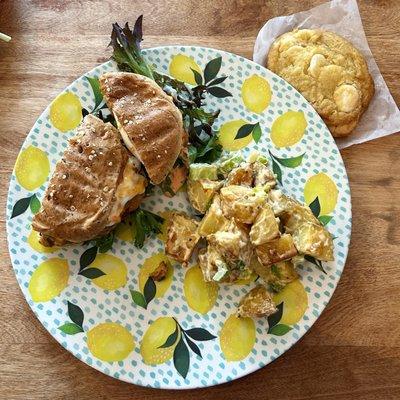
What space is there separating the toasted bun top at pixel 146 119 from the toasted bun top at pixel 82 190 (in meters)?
0.09

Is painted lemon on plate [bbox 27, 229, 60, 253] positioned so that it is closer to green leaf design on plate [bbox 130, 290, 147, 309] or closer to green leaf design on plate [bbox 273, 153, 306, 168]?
green leaf design on plate [bbox 130, 290, 147, 309]

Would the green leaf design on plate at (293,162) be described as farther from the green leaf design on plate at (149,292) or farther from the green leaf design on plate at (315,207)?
the green leaf design on plate at (149,292)

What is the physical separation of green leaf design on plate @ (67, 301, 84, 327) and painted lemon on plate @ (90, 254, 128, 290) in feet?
0.37

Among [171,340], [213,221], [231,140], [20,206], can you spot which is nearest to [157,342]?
[171,340]

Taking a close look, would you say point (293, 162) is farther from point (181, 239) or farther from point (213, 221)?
point (181, 239)

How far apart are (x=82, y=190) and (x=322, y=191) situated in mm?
901

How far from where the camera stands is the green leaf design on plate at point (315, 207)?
219 cm

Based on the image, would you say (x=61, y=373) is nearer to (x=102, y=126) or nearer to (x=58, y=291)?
(x=58, y=291)

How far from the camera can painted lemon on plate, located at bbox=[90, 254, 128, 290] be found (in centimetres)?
214

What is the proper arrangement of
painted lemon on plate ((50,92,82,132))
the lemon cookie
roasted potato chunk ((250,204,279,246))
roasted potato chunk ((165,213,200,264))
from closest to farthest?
roasted potato chunk ((250,204,279,246))
roasted potato chunk ((165,213,200,264))
painted lemon on plate ((50,92,82,132))
the lemon cookie

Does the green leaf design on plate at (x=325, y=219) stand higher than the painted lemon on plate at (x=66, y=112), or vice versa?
the painted lemon on plate at (x=66, y=112)

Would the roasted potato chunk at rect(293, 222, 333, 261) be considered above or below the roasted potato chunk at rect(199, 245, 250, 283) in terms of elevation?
above

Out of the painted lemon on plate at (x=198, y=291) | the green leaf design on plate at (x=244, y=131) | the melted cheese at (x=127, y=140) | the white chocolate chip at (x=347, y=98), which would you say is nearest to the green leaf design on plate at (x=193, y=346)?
the painted lemon on plate at (x=198, y=291)

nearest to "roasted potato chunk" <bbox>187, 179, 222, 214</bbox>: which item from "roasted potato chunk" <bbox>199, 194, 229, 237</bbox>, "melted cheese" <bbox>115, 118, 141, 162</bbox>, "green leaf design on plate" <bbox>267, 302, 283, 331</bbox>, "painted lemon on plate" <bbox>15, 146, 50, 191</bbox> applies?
"roasted potato chunk" <bbox>199, 194, 229, 237</bbox>
